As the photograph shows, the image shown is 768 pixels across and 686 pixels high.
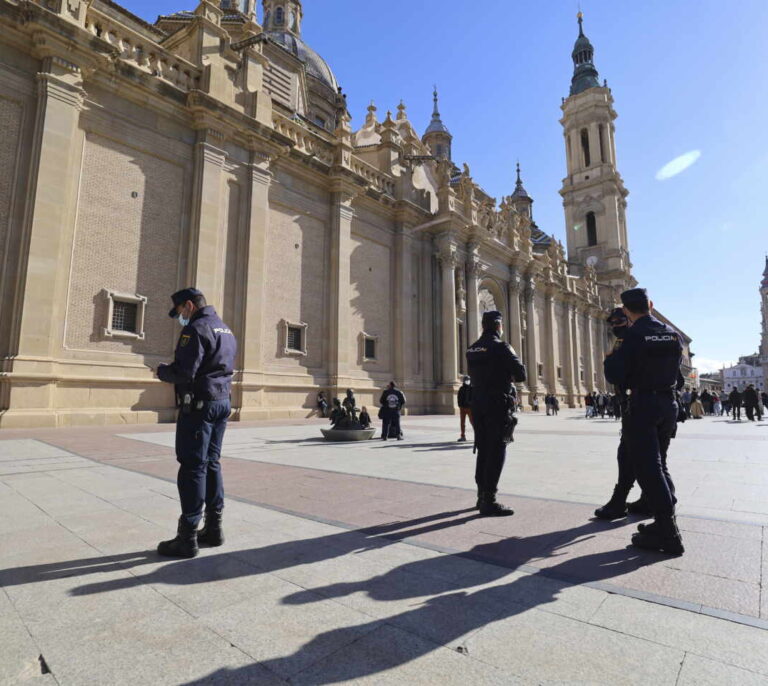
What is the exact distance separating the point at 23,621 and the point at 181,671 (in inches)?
39.5

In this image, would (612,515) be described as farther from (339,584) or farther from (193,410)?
(193,410)

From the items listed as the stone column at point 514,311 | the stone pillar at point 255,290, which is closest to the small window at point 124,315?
the stone pillar at point 255,290

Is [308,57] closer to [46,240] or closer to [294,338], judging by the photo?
[294,338]

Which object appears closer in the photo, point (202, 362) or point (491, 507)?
point (202, 362)

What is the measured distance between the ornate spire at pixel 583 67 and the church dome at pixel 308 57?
126 ft

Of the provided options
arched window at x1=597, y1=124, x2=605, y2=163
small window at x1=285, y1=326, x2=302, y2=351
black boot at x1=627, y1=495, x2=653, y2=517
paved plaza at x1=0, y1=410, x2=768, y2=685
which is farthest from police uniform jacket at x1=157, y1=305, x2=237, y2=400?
arched window at x1=597, y1=124, x2=605, y2=163

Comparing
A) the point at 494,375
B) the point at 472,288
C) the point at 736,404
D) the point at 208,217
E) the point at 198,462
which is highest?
the point at 472,288

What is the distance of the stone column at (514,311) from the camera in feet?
111

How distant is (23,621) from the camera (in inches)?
87.2

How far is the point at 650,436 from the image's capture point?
11.9 ft

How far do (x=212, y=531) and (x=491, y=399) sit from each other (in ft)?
8.91

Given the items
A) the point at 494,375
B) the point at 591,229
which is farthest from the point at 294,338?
the point at 591,229

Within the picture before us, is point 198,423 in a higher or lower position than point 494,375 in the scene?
lower

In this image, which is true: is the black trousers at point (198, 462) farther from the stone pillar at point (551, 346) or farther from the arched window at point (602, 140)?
the arched window at point (602, 140)
